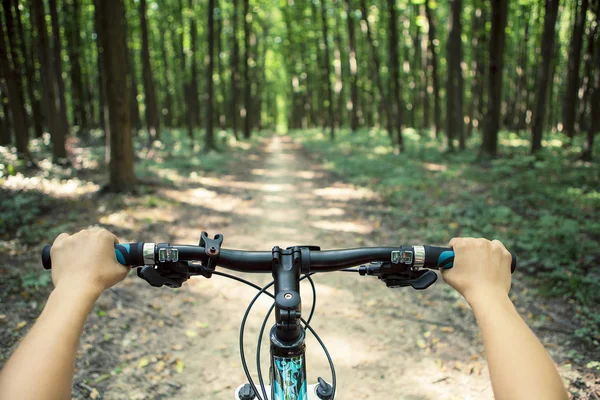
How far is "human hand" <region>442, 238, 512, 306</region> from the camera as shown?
63.8 inches

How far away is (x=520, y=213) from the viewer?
8695mm

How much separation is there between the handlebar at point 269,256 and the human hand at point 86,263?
61mm

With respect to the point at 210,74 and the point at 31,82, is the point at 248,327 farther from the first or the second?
the point at 31,82

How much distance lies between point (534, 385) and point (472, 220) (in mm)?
7631

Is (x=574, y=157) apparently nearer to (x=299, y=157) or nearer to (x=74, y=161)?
(x=299, y=157)

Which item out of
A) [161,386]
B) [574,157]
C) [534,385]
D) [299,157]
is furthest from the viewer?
[299,157]

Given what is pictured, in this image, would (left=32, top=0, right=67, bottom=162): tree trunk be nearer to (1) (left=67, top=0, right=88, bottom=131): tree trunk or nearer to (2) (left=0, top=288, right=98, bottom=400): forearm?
(1) (left=67, top=0, right=88, bottom=131): tree trunk

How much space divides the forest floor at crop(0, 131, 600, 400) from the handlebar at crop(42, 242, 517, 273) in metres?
2.63

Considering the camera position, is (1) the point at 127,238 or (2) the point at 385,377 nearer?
(2) the point at 385,377

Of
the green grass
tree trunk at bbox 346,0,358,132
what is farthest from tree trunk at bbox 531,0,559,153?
tree trunk at bbox 346,0,358,132

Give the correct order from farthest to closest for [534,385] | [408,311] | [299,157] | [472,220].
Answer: [299,157], [472,220], [408,311], [534,385]

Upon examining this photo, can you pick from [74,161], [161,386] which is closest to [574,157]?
[161,386]

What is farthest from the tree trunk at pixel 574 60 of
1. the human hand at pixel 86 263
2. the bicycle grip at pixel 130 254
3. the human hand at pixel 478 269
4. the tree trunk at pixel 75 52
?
the tree trunk at pixel 75 52

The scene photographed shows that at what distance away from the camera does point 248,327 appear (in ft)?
16.9
